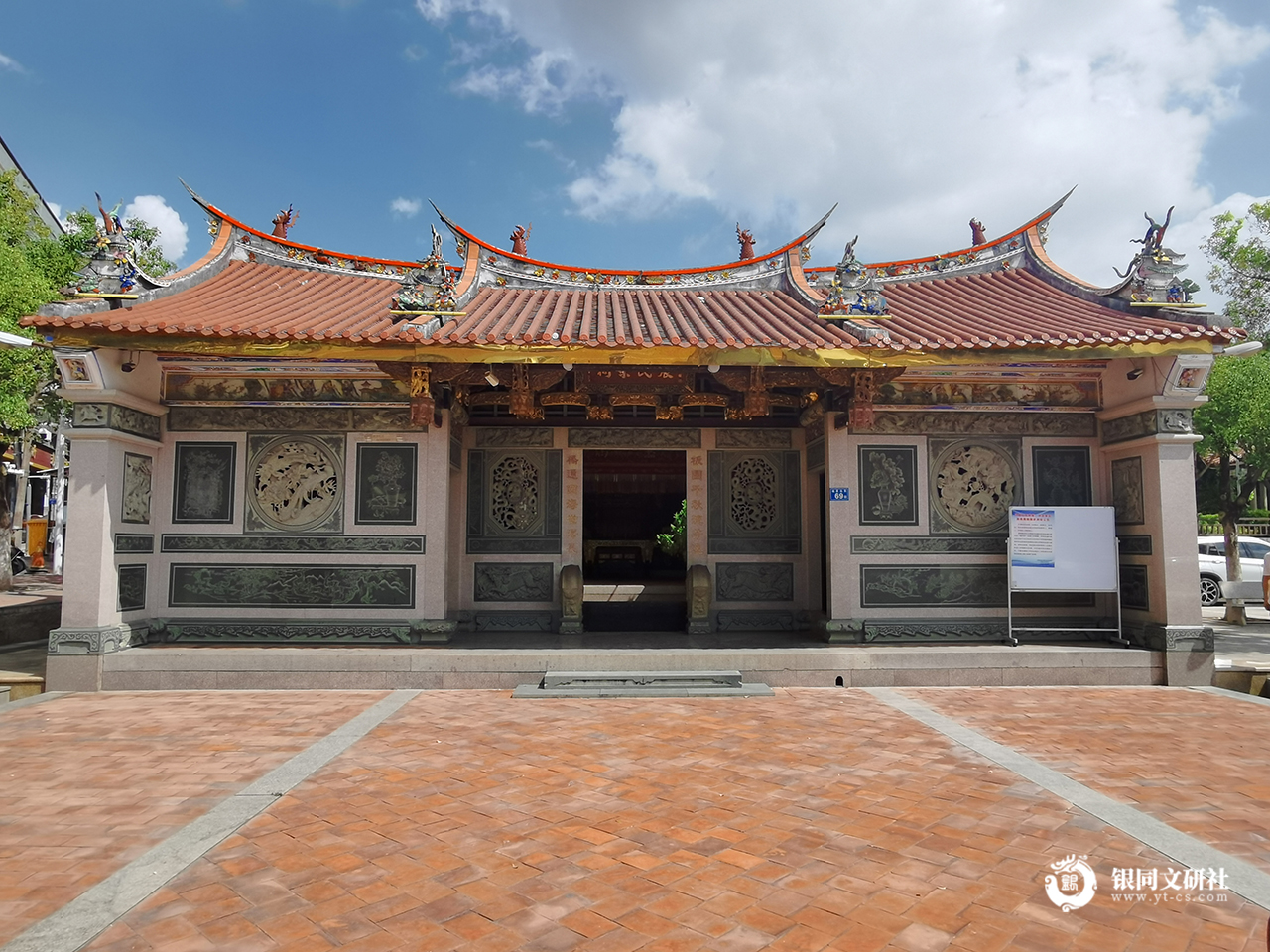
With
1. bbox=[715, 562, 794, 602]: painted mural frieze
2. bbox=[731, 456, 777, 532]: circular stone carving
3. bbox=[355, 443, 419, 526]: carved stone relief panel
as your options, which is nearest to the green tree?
bbox=[731, 456, 777, 532]: circular stone carving

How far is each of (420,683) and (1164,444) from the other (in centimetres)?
832

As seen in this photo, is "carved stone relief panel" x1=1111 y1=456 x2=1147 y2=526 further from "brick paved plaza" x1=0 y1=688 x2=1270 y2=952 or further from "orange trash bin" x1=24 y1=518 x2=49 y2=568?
"orange trash bin" x1=24 y1=518 x2=49 y2=568

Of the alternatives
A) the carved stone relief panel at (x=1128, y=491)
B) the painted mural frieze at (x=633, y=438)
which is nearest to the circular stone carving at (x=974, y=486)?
the carved stone relief panel at (x=1128, y=491)

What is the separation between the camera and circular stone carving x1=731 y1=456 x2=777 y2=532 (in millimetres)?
10531

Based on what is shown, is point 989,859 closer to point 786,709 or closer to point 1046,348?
point 786,709

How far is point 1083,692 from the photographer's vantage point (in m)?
7.70

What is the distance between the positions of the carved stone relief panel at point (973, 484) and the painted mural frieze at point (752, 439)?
86.6 inches

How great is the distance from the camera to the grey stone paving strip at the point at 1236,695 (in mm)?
7266

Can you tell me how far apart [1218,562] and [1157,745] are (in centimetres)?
1405

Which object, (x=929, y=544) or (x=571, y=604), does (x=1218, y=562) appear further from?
(x=571, y=604)

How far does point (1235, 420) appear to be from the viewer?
14609 millimetres

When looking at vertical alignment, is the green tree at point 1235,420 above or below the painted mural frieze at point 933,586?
above

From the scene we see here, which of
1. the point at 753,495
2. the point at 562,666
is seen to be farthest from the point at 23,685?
the point at 753,495

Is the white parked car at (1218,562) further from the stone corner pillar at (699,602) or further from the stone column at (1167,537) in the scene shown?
the stone corner pillar at (699,602)
